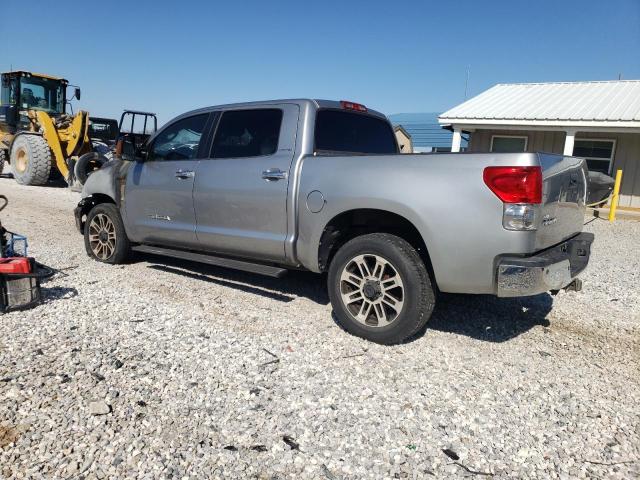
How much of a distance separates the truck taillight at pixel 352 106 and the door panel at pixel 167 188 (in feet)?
4.79

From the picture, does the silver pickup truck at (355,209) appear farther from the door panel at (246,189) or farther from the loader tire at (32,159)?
the loader tire at (32,159)

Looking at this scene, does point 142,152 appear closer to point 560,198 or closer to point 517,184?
point 517,184

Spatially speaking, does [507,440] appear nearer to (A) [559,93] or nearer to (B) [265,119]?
(B) [265,119]

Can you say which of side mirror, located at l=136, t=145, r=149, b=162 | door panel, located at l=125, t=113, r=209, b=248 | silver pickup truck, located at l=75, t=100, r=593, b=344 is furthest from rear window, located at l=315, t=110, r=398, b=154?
side mirror, located at l=136, t=145, r=149, b=162

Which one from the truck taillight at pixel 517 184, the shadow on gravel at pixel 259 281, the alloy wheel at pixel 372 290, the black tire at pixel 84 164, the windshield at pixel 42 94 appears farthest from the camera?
the windshield at pixel 42 94

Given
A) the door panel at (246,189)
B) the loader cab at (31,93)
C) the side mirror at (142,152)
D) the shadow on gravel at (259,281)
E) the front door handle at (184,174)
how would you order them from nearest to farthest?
1. the door panel at (246,189)
2. the front door handle at (184,174)
3. the shadow on gravel at (259,281)
4. the side mirror at (142,152)
5. the loader cab at (31,93)

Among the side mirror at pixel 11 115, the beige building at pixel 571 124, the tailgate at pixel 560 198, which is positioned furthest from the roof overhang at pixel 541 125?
the side mirror at pixel 11 115

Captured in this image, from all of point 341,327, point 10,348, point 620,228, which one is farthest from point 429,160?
point 620,228

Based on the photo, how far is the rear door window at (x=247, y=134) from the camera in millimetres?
4559

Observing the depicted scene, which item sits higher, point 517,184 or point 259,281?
point 517,184

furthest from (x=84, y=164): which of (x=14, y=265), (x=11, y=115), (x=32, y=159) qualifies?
(x=14, y=265)

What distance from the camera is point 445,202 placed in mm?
3447

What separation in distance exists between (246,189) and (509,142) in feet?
45.9

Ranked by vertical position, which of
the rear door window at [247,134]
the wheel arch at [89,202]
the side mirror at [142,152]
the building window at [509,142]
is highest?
the building window at [509,142]
